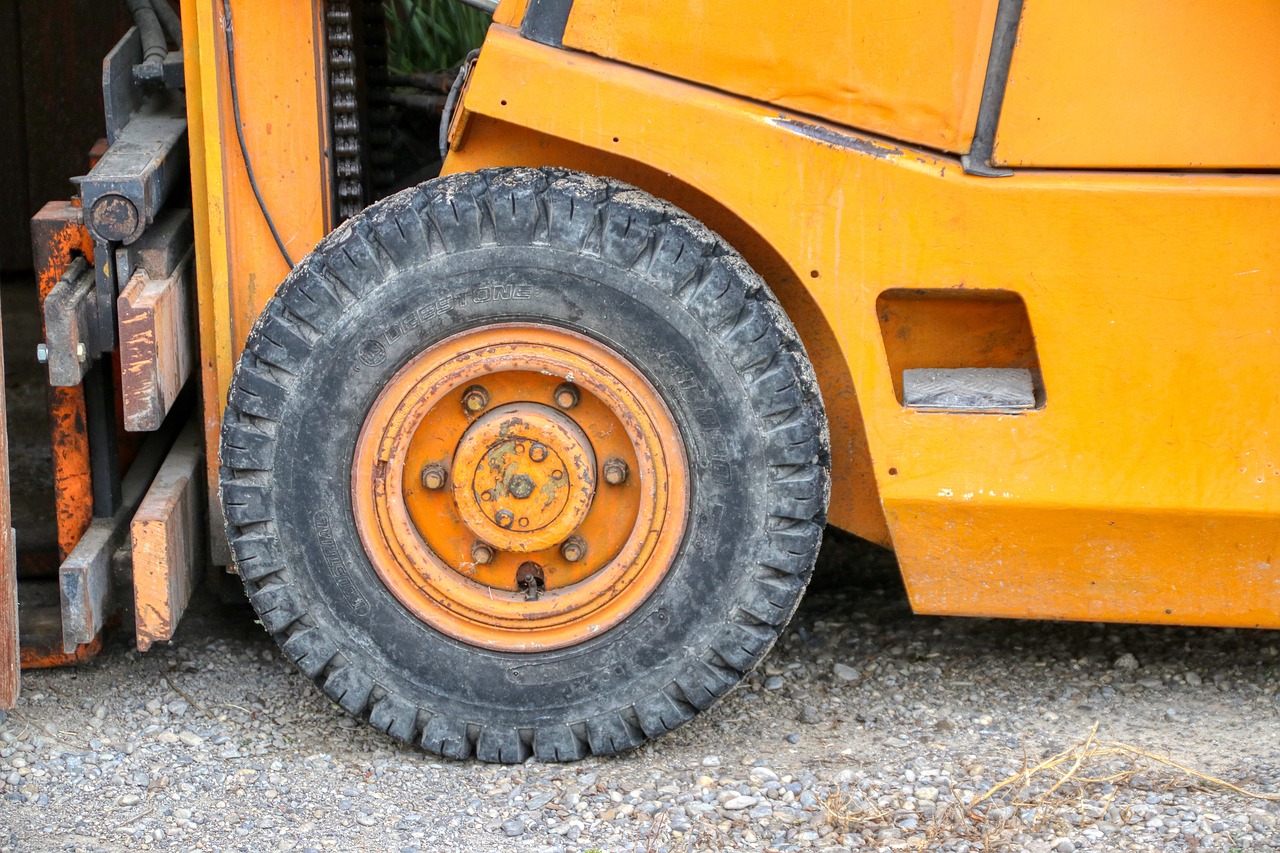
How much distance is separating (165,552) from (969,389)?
5.79 ft

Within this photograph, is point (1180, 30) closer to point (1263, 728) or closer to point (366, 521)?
point (1263, 728)

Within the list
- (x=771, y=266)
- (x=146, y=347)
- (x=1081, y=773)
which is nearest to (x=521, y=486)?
(x=771, y=266)

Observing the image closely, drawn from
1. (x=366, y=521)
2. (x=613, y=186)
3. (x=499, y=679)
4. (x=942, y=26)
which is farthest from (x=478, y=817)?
(x=942, y=26)

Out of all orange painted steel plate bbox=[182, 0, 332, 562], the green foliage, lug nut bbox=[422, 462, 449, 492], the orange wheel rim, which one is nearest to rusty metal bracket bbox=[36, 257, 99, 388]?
orange painted steel plate bbox=[182, 0, 332, 562]

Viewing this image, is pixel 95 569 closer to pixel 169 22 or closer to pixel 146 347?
pixel 146 347

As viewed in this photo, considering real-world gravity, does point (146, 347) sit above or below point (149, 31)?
below

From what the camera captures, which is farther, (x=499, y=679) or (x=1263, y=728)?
(x=1263, y=728)

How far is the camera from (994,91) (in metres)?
2.68

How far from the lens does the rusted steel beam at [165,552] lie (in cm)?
309

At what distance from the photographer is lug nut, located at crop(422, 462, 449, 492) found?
2963mm

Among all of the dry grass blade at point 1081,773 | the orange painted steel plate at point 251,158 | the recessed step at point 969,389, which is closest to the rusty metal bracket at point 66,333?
the orange painted steel plate at point 251,158

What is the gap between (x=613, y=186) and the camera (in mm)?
2893

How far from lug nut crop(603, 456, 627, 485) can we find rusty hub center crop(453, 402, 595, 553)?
4 cm

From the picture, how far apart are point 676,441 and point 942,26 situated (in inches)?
37.8
